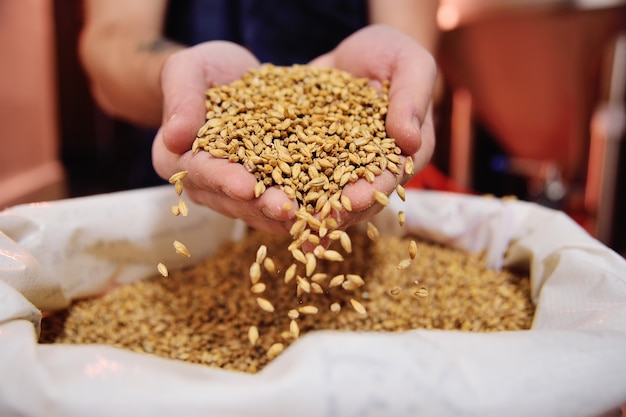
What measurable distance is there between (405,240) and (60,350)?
0.65m

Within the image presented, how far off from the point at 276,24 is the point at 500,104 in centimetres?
81

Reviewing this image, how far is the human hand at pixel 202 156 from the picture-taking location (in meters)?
0.56

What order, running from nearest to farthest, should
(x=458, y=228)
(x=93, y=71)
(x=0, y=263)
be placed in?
(x=0, y=263) → (x=458, y=228) → (x=93, y=71)

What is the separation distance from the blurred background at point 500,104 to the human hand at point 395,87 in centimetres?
44

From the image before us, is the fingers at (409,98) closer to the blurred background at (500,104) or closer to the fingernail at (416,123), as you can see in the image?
the fingernail at (416,123)

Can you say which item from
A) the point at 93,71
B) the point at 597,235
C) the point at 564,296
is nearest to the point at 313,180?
the point at 564,296

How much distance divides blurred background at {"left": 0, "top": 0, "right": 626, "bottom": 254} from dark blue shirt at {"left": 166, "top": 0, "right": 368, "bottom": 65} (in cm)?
29

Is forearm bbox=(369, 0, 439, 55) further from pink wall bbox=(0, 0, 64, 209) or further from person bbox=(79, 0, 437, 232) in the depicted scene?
pink wall bbox=(0, 0, 64, 209)

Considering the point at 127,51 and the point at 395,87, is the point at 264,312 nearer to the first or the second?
the point at 395,87

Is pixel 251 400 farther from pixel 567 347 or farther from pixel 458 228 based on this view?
pixel 458 228

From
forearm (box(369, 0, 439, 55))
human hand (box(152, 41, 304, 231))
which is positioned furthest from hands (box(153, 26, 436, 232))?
forearm (box(369, 0, 439, 55))

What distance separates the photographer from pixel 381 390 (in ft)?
1.33

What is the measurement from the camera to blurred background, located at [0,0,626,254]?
133 cm

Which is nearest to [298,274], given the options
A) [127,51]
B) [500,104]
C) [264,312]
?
[264,312]
